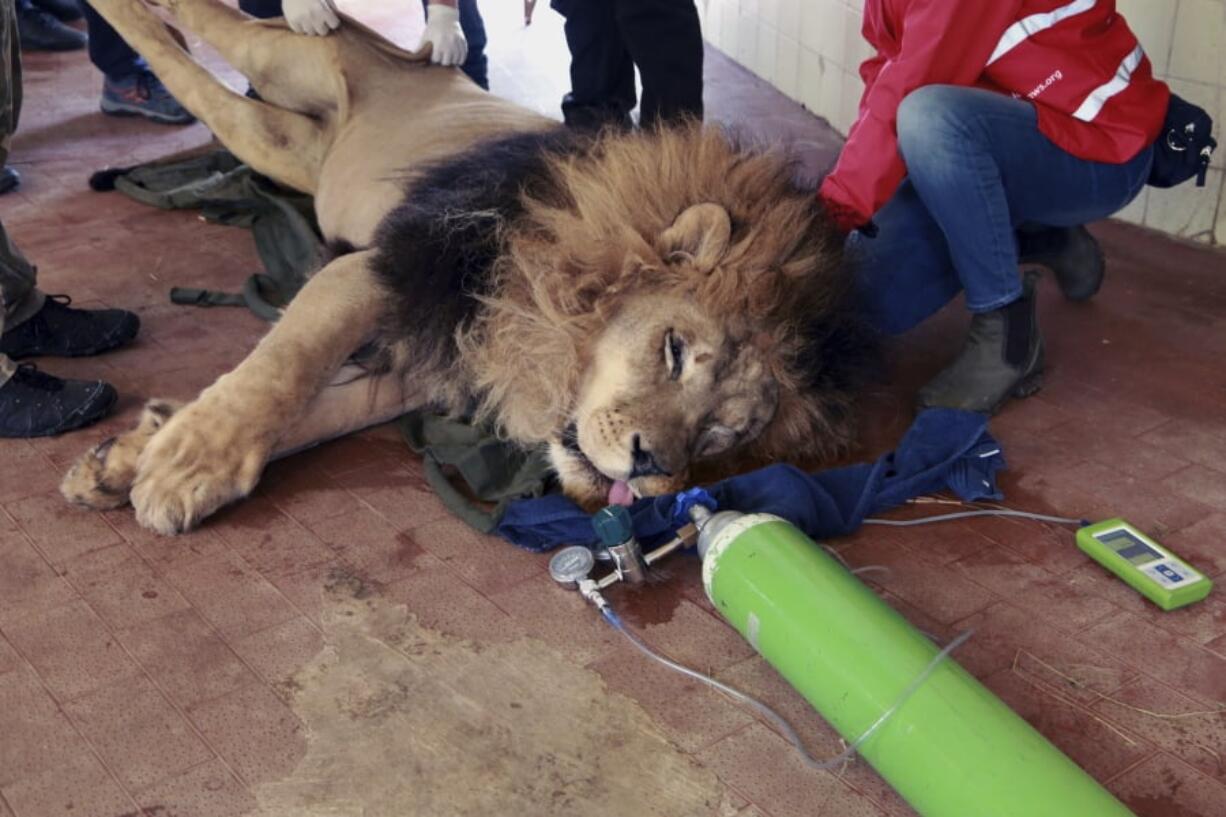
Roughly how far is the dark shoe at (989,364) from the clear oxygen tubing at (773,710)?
976 millimetres

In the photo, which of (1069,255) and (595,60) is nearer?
(1069,255)

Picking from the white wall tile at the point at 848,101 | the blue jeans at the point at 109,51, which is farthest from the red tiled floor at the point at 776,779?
the blue jeans at the point at 109,51

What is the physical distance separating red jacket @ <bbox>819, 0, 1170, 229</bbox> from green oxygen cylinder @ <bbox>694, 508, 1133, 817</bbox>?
3.20ft

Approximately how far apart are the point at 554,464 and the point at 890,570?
0.72 meters

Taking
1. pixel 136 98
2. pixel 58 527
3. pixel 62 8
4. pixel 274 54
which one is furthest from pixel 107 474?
pixel 62 8

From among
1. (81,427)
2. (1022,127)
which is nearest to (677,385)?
(1022,127)

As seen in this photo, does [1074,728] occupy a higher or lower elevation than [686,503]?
lower

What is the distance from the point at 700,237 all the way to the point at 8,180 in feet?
9.83

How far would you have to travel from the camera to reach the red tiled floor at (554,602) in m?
2.07

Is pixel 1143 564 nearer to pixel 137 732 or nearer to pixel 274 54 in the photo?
pixel 137 732

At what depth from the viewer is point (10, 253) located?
3.26 meters

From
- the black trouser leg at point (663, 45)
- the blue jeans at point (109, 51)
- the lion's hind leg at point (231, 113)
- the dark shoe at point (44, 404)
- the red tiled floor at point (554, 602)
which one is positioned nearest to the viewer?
the red tiled floor at point (554, 602)

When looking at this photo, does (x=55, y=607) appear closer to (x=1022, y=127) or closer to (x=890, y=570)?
(x=890, y=570)

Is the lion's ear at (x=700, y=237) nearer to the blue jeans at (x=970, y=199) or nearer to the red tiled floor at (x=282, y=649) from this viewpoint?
the blue jeans at (x=970, y=199)
